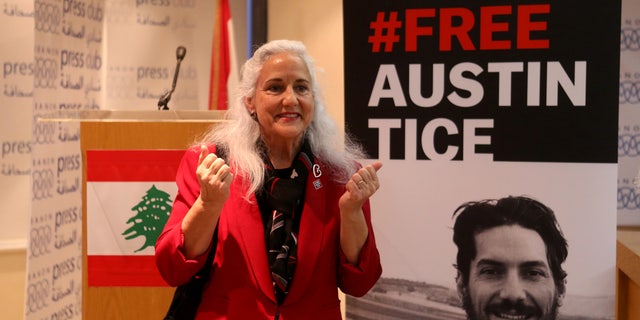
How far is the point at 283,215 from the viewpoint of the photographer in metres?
2.00

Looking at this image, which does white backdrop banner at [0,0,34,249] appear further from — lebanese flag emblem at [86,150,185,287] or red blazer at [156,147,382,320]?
red blazer at [156,147,382,320]

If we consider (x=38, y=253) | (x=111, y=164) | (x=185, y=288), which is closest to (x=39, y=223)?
(x=38, y=253)

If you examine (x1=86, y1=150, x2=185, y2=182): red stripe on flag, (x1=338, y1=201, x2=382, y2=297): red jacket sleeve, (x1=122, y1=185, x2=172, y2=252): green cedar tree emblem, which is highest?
(x1=86, y1=150, x2=185, y2=182): red stripe on flag

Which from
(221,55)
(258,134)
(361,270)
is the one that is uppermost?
(221,55)

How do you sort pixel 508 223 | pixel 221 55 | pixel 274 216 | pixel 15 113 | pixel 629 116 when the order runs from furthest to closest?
pixel 221 55 < pixel 15 113 < pixel 629 116 < pixel 508 223 < pixel 274 216

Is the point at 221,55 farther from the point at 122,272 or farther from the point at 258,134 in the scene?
the point at 258,134

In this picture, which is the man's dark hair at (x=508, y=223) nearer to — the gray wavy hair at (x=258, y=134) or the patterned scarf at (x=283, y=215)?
the gray wavy hair at (x=258, y=134)

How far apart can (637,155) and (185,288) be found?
2.72m

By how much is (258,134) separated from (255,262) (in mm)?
368

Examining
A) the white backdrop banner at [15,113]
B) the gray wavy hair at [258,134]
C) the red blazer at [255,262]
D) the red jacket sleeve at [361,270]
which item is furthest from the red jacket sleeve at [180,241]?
the white backdrop banner at [15,113]

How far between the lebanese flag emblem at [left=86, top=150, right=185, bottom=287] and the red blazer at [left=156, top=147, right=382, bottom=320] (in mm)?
500

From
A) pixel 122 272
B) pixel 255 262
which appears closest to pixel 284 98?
pixel 255 262

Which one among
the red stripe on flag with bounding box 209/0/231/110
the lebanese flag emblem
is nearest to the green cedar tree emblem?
the lebanese flag emblem

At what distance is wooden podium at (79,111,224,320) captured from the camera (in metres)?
2.52
